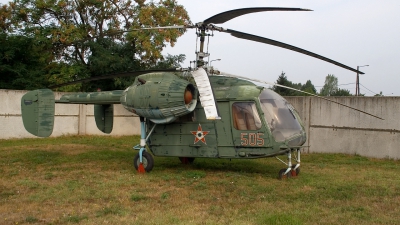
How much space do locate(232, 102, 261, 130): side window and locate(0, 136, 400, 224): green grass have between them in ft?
3.94

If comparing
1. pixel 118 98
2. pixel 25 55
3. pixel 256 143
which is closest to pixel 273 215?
pixel 256 143

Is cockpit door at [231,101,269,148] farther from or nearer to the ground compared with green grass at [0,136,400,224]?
farther from the ground

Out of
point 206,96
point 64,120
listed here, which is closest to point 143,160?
point 206,96

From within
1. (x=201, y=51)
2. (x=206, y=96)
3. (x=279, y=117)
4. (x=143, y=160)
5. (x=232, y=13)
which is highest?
(x=232, y=13)

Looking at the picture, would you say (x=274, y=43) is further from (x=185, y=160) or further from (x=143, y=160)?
(x=185, y=160)

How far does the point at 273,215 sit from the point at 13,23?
2392 centimetres

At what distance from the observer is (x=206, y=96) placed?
7008mm

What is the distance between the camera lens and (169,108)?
8.86m

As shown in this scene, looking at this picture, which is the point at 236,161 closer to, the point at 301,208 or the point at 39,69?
the point at 301,208

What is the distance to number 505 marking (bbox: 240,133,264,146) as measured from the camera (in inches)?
342

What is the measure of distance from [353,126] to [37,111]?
10.4 metres

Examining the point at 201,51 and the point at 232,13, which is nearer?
the point at 232,13

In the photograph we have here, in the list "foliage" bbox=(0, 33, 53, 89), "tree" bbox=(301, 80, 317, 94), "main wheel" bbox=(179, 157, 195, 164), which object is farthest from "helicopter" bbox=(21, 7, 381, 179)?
"tree" bbox=(301, 80, 317, 94)

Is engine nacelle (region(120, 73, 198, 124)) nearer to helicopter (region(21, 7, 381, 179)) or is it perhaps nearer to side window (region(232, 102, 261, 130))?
helicopter (region(21, 7, 381, 179))
